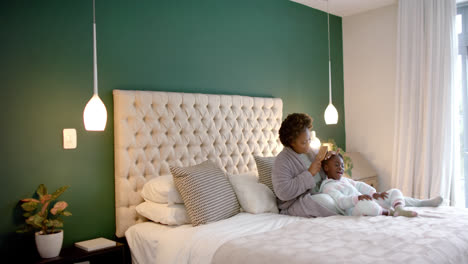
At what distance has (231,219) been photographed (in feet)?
9.82

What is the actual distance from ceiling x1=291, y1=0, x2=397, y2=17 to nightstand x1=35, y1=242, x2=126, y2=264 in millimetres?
3322

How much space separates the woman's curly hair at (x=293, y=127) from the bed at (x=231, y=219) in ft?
1.91

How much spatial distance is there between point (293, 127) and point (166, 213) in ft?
3.70

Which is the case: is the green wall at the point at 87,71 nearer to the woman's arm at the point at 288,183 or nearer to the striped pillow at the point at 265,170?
the striped pillow at the point at 265,170

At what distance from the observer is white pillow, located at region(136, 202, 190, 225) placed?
2.95 metres

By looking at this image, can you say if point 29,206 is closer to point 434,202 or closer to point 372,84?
point 434,202

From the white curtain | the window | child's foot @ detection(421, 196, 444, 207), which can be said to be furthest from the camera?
the window

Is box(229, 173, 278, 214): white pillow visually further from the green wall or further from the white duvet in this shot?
the green wall

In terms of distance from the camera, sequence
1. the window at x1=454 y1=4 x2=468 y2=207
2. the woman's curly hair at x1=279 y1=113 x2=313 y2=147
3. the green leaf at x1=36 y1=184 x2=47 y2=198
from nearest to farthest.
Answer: the green leaf at x1=36 y1=184 x2=47 y2=198 < the woman's curly hair at x1=279 y1=113 x2=313 y2=147 < the window at x1=454 y1=4 x2=468 y2=207

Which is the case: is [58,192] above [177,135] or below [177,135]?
below

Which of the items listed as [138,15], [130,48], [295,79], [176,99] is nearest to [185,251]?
[176,99]

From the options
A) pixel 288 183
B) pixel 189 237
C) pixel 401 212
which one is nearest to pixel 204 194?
pixel 189 237

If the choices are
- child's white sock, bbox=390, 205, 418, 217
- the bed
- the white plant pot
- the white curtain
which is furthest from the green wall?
child's white sock, bbox=390, 205, 418, 217

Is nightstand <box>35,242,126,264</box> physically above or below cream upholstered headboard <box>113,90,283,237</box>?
below
